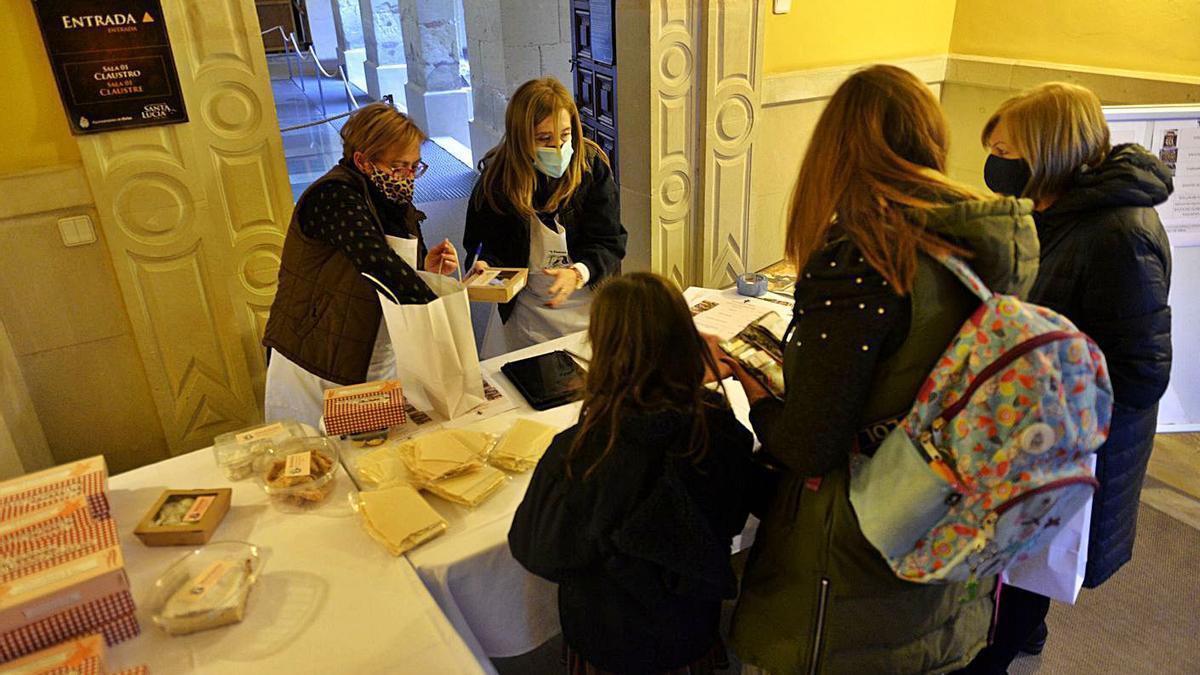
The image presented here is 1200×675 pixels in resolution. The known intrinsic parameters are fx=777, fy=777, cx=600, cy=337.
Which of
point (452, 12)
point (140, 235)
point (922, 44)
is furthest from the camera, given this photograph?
point (452, 12)

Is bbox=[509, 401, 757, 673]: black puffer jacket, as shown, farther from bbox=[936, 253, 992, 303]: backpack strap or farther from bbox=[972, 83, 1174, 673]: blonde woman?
bbox=[972, 83, 1174, 673]: blonde woman

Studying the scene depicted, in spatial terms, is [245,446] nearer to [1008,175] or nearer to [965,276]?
[965,276]

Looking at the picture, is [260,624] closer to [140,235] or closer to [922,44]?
[140,235]

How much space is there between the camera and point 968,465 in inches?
47.4

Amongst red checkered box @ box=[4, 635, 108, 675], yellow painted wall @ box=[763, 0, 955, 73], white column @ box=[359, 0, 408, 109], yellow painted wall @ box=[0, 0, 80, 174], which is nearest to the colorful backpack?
red checkered box @ box=[4, 635, 108, 675]

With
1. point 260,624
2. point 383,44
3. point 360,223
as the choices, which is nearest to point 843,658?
point 260,624

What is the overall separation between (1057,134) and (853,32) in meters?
1.87

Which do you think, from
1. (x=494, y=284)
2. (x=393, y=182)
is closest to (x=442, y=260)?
(x=494, y=284)

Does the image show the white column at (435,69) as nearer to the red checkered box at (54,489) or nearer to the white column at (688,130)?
the white column at (688,130)

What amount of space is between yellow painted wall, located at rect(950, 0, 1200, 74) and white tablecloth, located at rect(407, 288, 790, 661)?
2886 mm

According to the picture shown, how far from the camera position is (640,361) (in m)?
1.36

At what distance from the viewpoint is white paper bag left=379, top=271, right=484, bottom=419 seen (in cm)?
185

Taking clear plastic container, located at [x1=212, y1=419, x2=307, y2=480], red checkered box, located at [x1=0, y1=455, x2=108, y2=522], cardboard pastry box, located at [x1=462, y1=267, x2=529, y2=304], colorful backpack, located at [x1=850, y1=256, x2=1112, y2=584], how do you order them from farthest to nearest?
cardboard pastry box, located at [x1=462, y1=267, x2=529, y2=304] < clear plastic container, located at [x1=212, y1=419, x2=307, y2=480] < red checkered box, located at [x1=0, y1=455, x2=108, y2=522] < colorful backpack, located at [x1=850, y1=256, x2=1112, y2=584]

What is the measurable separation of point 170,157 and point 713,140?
2035mm
